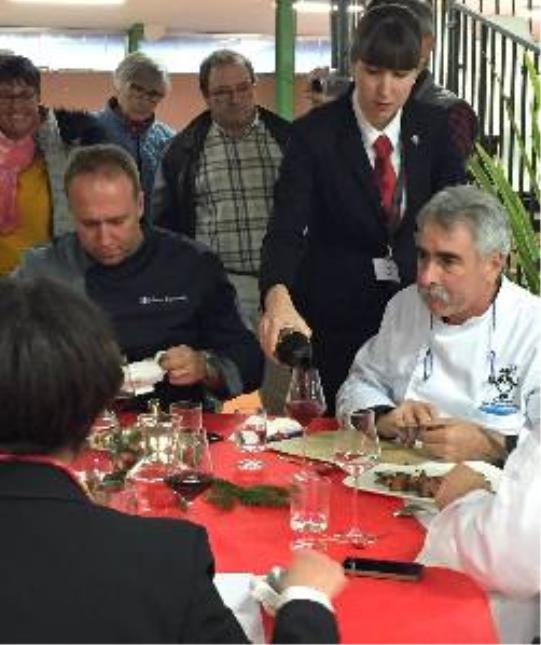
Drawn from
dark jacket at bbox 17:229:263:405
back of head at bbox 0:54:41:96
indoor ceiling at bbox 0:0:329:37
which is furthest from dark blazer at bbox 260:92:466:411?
indoor ceiling at bbox 0:0:329:37

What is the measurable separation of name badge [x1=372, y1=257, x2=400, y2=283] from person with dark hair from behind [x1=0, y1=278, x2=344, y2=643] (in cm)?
195

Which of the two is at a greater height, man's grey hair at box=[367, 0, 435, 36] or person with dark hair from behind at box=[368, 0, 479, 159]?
man's grey hair at box=[367, 0, 435, 36]

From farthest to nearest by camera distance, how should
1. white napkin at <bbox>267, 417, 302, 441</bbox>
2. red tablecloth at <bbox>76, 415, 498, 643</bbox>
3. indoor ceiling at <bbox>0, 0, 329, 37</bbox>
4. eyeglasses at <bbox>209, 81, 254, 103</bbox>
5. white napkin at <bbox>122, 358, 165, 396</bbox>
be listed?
indoor ceiling at <bbox>0, 0, 329, 37</bbox> → eyeglasses at <bbox>209, 81, 254, 103</bbox> → white napkin at <bbox>122, 358, 165, 396</bbox> → white napkin at <bbox>267, 417, 302, 441</bbox> → red tablecloth at <bbox>76, 415, 498, 643</bbox>

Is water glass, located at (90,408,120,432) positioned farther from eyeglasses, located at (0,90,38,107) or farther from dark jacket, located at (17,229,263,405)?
eyeglasses, located at (0,90,38,107)

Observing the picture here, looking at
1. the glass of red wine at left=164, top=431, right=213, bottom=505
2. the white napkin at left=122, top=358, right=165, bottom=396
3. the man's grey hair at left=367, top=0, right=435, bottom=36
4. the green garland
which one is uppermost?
the man's grey hair at left=367, top=0, right=435, bottom=36

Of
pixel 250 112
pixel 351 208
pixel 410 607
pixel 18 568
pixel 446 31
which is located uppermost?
pixel 446 31

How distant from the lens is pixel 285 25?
11.2 metres

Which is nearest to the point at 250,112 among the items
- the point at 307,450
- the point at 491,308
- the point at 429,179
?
the point at 429,179

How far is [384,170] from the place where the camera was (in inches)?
132

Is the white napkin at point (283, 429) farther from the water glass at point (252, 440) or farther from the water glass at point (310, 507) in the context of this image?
the water glass at point (310, 507)

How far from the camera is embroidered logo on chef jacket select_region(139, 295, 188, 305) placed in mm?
3279

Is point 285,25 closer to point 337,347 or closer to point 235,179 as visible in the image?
point 235,179

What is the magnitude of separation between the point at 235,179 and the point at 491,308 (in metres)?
1.80

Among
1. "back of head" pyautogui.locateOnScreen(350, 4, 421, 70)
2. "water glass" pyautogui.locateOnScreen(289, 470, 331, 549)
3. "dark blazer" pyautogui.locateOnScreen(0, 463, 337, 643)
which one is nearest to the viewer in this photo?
"dark blazer" pyautogui.locateOnScreen(0, 463, 337, 643)
